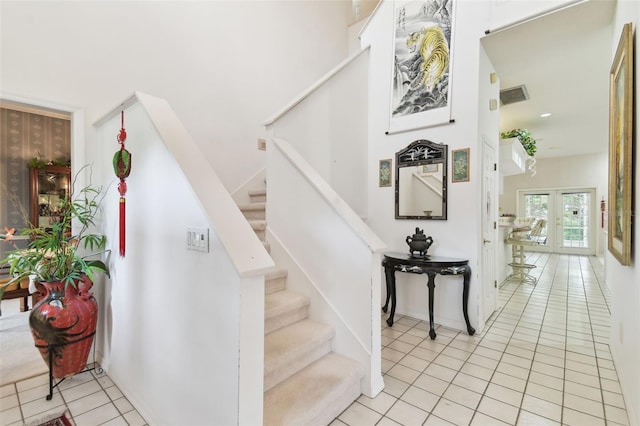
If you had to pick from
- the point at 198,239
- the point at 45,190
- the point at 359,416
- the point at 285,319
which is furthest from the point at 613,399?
the point at 45,190

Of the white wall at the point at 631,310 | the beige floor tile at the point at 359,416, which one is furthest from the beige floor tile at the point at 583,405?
the beige floor tile at the point at 359,416

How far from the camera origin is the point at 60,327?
80.7 inches

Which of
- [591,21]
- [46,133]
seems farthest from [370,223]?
[46,133]

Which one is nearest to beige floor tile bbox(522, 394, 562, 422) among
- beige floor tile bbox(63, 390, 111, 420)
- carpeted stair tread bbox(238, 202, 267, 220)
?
carpeted stair tread bbox(238, 202, 267, 220)

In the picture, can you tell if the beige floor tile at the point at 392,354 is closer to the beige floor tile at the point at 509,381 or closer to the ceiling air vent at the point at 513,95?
the beige floor tile at the point at 509,381

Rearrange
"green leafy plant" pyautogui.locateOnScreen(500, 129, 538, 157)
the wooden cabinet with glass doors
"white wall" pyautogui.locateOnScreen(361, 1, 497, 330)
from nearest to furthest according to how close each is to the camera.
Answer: "white wall" pyautogui.locateOnScreen(361, 1, 497, 330), the wooden cabinet with glass doors, "green leafy plant" pyautogui.locateOnScreen(500, 129, 538, 157)

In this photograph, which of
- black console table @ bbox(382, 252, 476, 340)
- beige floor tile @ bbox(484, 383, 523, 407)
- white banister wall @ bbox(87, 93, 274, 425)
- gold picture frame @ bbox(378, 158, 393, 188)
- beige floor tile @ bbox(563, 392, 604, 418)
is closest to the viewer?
white banister wall @ bbox(87, 93, 274, 425)

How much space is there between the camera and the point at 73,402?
2.03m

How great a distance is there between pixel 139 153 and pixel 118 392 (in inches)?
67.4

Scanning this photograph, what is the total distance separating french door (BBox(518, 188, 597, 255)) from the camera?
875 centimetres

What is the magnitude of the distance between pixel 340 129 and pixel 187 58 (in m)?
1.99

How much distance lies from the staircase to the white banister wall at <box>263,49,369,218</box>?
1.74 meters

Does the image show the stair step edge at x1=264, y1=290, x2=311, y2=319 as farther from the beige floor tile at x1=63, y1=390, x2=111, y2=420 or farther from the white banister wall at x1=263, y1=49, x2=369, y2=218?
the white banister wall at x1=263, y1=49, x2=369, y2=218

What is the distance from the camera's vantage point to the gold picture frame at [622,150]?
181 cm
